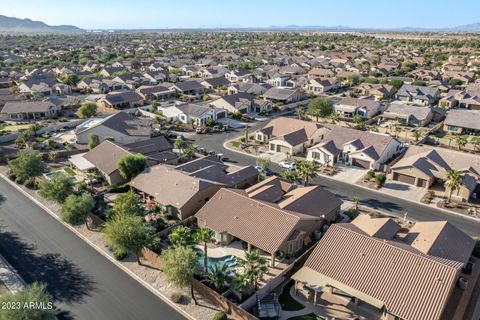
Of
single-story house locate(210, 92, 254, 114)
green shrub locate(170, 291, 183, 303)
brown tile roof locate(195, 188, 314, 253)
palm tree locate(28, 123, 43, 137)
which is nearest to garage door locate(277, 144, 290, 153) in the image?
brown tile roof locate(195, 188, 314, 253)

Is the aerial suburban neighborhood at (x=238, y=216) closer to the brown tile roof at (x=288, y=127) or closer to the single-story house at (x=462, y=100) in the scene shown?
the brown tile roof at (x=288, y=127)

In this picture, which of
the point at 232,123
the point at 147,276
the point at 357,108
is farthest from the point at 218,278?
the point at 357,108

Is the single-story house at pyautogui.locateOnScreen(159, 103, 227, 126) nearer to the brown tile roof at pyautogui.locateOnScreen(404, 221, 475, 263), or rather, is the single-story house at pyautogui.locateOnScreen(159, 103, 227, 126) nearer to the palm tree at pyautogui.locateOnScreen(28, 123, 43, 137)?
the palm tree at pyautogui.locateOnScreen(28, 123, 43, 137)

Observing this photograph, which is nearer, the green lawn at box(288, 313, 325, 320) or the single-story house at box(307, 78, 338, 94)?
the green lawn at box(288, 313, 325, 320)

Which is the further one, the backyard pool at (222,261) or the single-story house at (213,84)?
the single-story house at (213,84)

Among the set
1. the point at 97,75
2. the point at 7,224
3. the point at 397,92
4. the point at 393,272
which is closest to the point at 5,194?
the point at 7,224

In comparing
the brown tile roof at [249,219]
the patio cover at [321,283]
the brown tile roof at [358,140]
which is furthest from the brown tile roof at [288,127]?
the patio cover at [321,283]
